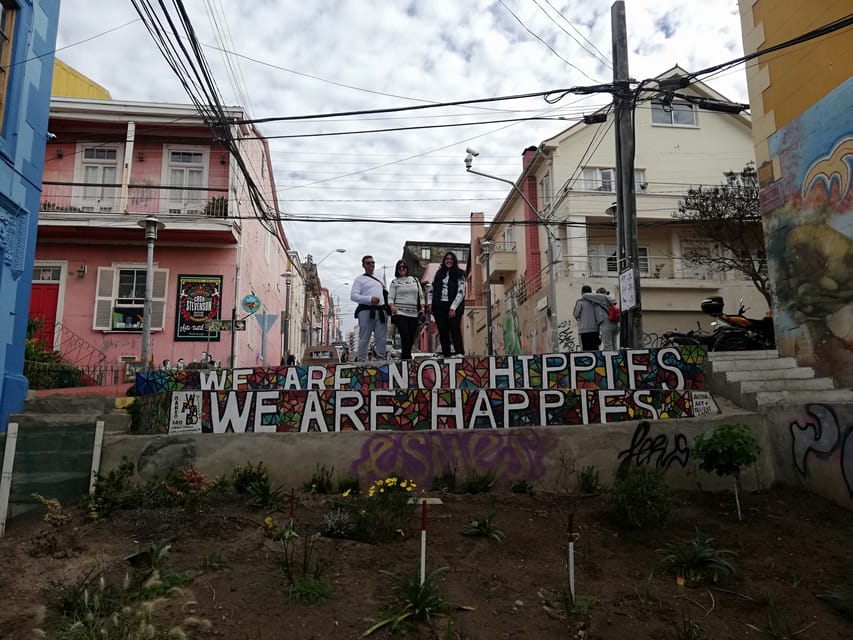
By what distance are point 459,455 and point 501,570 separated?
2.19 meters

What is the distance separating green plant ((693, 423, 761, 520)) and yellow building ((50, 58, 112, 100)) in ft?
68.4

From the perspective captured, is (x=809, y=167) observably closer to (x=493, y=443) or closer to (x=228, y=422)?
(x=493, y=443)

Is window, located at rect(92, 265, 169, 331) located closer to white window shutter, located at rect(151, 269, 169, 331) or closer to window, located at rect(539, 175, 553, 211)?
white window shutter, located at rect(151, 269, 169, 331)

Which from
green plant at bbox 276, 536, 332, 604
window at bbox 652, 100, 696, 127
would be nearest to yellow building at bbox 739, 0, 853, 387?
green plant at bbox 276, 536, 332, 604

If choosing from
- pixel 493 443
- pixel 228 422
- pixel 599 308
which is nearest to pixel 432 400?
pixel 493 443

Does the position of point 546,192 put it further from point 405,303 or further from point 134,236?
point 405,303

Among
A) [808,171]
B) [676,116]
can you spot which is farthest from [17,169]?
[676,116]

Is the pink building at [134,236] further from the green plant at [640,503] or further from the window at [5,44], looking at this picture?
the green plant at [640,503]

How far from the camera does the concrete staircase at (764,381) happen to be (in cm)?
771

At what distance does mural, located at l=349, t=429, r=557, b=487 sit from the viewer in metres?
7.20

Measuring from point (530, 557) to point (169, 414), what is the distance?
494cm

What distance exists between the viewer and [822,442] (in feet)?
22.1

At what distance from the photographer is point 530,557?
17.9 feet

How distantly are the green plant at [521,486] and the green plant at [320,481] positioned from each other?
7.16 feet
